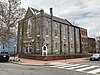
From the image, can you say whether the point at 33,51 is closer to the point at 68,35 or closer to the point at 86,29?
the point at 68,35

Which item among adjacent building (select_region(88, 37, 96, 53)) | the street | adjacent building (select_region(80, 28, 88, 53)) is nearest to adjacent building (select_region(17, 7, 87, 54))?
adjacent building (select_region(80, 28, 88, 53))

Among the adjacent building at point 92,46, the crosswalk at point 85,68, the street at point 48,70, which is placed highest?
the adjacent building at point 92,46

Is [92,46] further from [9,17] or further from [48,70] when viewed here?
[48,70]

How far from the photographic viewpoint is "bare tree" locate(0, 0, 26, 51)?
3042cm

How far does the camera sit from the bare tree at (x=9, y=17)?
3042 cm

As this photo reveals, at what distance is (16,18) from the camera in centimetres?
3080

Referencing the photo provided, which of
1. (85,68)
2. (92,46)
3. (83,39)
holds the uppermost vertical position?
(83,39)

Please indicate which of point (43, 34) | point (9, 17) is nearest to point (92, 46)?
point (43, 34)

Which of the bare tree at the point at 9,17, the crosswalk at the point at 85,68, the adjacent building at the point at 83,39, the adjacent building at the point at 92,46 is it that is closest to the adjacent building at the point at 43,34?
the bare tree at the point at 9,17

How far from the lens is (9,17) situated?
31.0m

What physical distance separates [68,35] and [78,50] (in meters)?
7.67

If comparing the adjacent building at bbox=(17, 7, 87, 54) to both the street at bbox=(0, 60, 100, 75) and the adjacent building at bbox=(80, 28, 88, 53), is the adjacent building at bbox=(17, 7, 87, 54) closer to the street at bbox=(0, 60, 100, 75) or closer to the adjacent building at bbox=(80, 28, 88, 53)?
the adjacent building at bbox=(80, 28, 88, 53)

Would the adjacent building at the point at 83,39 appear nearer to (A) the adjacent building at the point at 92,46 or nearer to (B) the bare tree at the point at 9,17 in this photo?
(A) the adjacent building at the point at 92,46

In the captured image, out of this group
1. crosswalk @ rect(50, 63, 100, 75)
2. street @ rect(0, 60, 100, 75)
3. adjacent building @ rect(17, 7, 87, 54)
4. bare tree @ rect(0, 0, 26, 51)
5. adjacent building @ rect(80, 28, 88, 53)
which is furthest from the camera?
adjacent building @ rect(80, 28, 88, 53)
